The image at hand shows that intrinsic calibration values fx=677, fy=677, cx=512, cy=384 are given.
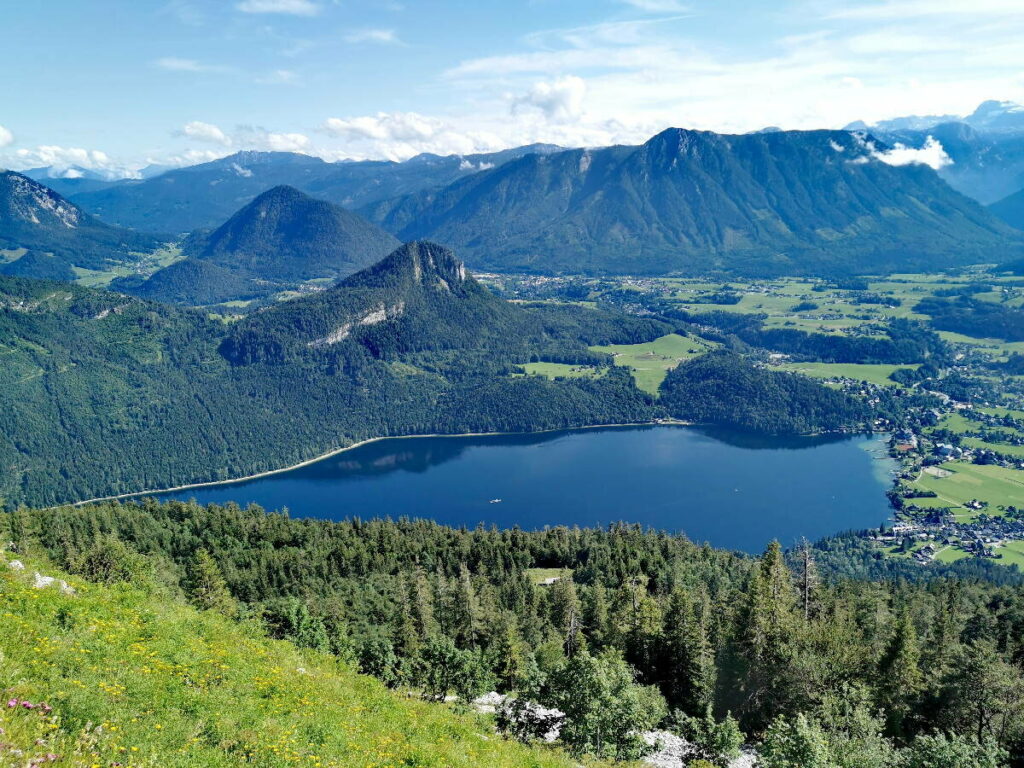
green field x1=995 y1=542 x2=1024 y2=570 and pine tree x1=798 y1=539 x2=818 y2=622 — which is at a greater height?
pine tree x1=798 y1=539 x2=818 y2=622

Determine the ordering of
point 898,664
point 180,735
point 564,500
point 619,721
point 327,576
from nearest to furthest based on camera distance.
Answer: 1. point 180,735
2. point 619,721
3. point 898,664
4. point 327,576
5. point 564,500

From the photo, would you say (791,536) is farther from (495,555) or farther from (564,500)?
(495,555)

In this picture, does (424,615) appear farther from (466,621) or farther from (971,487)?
(971,487)

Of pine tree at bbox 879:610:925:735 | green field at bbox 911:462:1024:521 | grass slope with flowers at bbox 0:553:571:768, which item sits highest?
grass slope with flowers at bbox 0:553:571:768

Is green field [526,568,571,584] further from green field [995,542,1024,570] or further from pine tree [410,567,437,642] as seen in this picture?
green field [995,542,1024,570]

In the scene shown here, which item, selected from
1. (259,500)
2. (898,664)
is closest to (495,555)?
(898,664)

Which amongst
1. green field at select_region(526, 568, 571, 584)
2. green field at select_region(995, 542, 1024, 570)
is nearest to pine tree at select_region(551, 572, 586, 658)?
green field at select_region(526, 568, 571, 584)

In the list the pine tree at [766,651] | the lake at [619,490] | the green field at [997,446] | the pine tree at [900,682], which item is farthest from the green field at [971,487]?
the pine tree at [766,651]

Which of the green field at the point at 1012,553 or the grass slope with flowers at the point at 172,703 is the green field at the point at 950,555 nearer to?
the green field at the point at 1012,553
